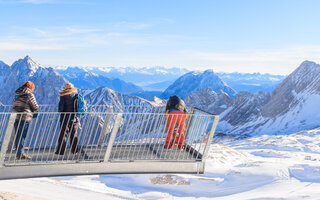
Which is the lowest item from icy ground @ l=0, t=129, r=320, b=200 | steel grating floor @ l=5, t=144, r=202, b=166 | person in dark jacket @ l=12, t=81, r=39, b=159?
icy ground @ l=0, t=129, r=320, b=200

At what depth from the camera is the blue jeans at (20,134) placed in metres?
8.88

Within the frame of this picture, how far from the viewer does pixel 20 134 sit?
896 cm

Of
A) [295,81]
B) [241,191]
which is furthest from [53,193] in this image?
[295,81]

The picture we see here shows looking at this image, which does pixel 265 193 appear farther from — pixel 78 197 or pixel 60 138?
pixel 60 138

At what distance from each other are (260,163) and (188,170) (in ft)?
35.2

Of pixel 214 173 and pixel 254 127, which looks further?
pixel 254 127

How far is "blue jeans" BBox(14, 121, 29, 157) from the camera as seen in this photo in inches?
350

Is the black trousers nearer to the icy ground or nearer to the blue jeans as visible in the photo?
the blue jeans

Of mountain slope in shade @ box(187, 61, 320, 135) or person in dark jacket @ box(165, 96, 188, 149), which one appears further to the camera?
mountain slope in shade @ box(187, 61, 320, 135)

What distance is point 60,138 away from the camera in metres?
9.41

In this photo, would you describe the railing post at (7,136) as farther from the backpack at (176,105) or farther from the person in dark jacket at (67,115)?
the backpack at (176,105)

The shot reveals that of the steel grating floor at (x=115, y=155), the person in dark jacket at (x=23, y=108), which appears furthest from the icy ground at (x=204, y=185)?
the person in dark jacket at (x=23, y=108)

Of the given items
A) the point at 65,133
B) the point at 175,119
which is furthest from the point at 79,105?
the point at 175,119

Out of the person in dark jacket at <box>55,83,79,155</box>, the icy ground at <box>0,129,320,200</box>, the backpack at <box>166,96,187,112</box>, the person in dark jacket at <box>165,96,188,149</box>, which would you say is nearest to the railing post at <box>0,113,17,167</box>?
the person in dark jacket at <box>55,83,79,155</box>
